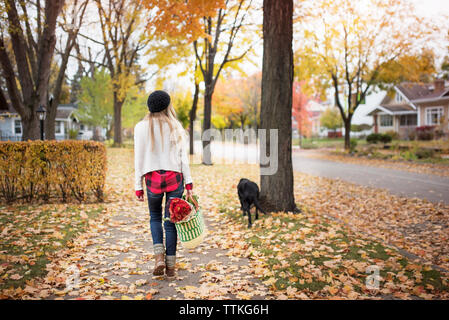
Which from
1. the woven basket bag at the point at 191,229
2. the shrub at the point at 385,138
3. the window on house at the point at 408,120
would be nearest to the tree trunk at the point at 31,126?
the woven basket bag at the point at 191,229

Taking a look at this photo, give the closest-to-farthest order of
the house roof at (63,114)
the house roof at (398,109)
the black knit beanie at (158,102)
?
the black knit beanie at (158,102)
the house roof at (398,109)
the house roof at (63,114)

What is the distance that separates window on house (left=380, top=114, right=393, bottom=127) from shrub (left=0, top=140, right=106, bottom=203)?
142 feet

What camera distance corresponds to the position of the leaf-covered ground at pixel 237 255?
3.80 metres

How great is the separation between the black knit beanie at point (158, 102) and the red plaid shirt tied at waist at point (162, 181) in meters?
0.72

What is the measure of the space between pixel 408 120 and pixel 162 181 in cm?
4447

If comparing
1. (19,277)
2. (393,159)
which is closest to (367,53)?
(393,159)

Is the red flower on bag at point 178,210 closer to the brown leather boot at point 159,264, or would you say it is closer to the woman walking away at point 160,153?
the woman walking away at point 160,153

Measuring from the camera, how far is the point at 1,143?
7508 millimetres

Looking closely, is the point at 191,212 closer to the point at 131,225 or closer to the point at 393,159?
the point at 131,225

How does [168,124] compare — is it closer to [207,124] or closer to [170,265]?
[170,265]

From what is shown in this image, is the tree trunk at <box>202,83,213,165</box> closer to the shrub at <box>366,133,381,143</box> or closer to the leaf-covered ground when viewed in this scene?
the leaf-covered ground

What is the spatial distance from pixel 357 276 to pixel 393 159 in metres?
18.1

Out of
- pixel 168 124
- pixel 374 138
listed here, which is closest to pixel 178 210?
pixel 168 124

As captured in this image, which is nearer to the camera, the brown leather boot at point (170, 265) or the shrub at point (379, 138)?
the brown leather boot at point (170, 265)
